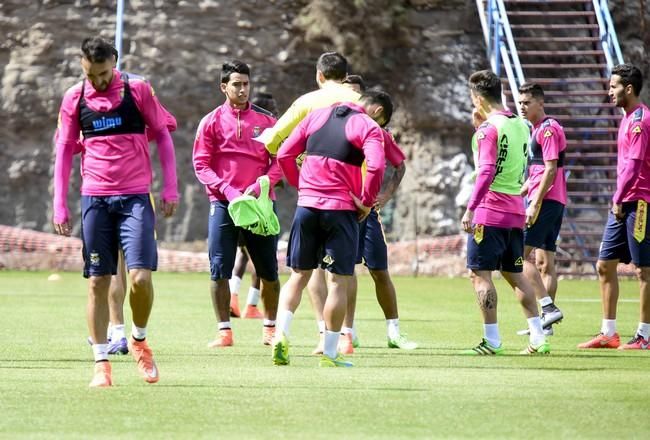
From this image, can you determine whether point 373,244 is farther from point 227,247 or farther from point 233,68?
point 233,68

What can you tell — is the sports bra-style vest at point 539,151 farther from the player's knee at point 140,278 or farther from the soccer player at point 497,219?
the player's knee at point 140,278

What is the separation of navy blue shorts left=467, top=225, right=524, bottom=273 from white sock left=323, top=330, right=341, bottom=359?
65.4 inches

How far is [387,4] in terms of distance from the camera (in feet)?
95.8

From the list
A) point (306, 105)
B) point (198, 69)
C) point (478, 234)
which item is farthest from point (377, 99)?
point (198, 69)

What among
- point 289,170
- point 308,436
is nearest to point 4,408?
point 308,436

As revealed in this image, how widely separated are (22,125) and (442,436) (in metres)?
23.3

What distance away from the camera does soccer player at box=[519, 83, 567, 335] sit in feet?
41.8

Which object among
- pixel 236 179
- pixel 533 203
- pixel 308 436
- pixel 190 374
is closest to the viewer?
pixel 308 436

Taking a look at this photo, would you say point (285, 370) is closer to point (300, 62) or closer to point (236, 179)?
point (236, 179)

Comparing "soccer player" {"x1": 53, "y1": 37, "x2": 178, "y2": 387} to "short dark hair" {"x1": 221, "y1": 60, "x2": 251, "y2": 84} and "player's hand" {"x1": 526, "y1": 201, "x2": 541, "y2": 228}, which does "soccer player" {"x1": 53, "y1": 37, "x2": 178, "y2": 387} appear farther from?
"player's hand" {"x1": 526, "y1": 201, "x2": 541, "y2": 228}

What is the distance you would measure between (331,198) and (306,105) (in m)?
0.88

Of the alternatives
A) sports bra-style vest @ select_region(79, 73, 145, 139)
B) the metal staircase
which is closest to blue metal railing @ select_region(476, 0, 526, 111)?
the metal staircase

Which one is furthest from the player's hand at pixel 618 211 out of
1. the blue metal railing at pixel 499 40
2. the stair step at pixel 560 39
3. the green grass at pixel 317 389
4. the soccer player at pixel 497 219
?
the stair step at pixel 560 39

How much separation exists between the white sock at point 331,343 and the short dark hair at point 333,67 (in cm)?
198
